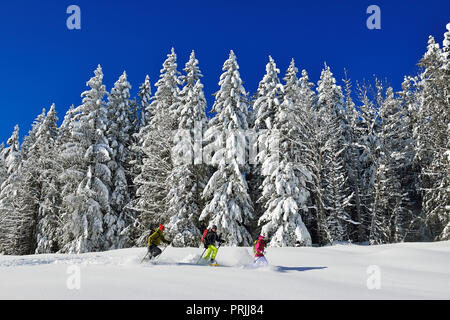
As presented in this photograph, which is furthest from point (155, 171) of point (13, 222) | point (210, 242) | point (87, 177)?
point (13, 222)

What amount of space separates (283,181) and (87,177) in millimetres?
15768

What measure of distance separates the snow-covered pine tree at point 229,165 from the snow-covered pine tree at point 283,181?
5.30 ft

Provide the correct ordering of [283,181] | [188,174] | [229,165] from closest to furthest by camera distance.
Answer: [283,181]
[229,165]
[188,174]

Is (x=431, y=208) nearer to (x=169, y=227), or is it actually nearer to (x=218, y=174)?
(x=218, y=174)

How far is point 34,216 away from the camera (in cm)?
3114

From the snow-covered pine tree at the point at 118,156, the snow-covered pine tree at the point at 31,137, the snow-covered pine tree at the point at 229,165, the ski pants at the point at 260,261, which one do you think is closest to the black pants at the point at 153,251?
the ski pants at the point at 260,261

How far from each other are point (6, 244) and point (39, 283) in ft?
106

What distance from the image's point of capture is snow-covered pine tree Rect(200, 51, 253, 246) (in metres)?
20.4

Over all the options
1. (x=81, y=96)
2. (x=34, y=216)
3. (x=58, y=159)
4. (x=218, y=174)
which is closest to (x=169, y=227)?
(x=218, y=174)

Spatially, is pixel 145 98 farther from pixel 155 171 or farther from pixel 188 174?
Result: pixel 188 174

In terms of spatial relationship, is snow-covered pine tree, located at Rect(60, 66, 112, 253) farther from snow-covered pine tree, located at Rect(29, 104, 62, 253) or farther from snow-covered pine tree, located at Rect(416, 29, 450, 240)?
snow-covered pine tree, located at Rect(416, 29, 450, 240)

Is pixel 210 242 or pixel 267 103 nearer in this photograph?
pixel 210 242

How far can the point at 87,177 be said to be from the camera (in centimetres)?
2459

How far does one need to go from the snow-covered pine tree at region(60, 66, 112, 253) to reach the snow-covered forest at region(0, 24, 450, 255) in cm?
10
